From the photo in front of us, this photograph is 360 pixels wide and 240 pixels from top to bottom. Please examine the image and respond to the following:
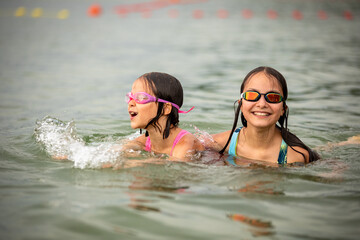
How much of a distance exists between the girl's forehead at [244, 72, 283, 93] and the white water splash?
4.77 ft

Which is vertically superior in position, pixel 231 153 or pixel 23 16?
pixel 23 16

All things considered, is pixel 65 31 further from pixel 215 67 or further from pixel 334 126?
pixel 334 126

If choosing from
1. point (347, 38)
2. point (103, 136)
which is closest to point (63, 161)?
point (103, 136)

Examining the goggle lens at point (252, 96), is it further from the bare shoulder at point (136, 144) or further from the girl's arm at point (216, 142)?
the bare shoulder at point (136, 144)

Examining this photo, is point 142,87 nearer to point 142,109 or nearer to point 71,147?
point 142,109

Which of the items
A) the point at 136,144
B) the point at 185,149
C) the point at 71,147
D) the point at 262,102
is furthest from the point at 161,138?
the point at 262,102

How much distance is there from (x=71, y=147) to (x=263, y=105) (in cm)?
201

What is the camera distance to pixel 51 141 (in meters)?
4.85

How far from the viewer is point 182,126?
6316 mm

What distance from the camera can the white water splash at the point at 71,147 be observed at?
4.11m

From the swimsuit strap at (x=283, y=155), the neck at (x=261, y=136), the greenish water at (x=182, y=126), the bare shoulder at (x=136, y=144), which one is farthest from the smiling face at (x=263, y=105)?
the bare shoulder at (x=136, y=144)

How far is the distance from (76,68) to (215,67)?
3380 millimetres

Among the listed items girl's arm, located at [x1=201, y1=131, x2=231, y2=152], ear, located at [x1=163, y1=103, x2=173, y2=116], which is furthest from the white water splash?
girl's arm, located at [x1=201, y1=131, x2=231, y2=152]

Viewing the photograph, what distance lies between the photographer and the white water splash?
4.11 m
